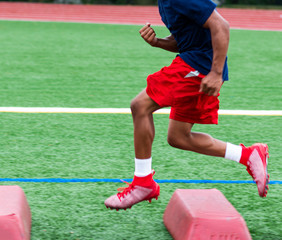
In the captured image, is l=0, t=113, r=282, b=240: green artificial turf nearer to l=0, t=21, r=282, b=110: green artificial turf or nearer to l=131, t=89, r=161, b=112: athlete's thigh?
l=131, t=89, r=161, b=112: athlete's thigh

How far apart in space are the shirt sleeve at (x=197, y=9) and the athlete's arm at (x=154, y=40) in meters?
0.43

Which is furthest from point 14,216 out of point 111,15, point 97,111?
point 111,15

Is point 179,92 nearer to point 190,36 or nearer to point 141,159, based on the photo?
point 190,36

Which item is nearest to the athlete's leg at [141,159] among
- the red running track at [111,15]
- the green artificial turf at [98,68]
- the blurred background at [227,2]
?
the green artificial turf at [98,68]

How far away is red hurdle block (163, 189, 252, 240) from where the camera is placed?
2.20 metres

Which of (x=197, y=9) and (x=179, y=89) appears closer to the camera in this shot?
(x=197, y=9)

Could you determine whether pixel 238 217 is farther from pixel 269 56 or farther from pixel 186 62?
pixel 269 56

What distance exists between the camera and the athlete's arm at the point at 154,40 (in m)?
2.86

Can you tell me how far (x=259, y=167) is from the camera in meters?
2.84

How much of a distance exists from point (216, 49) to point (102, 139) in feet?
6.06

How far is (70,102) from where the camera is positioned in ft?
17.5

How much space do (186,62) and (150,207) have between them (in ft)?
2.60

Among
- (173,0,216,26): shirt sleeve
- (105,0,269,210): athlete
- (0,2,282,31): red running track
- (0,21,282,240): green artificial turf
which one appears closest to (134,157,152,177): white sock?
(105,0,269,210): athlete

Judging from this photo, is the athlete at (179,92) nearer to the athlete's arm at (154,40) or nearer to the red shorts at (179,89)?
the red shorts at (179,89)
